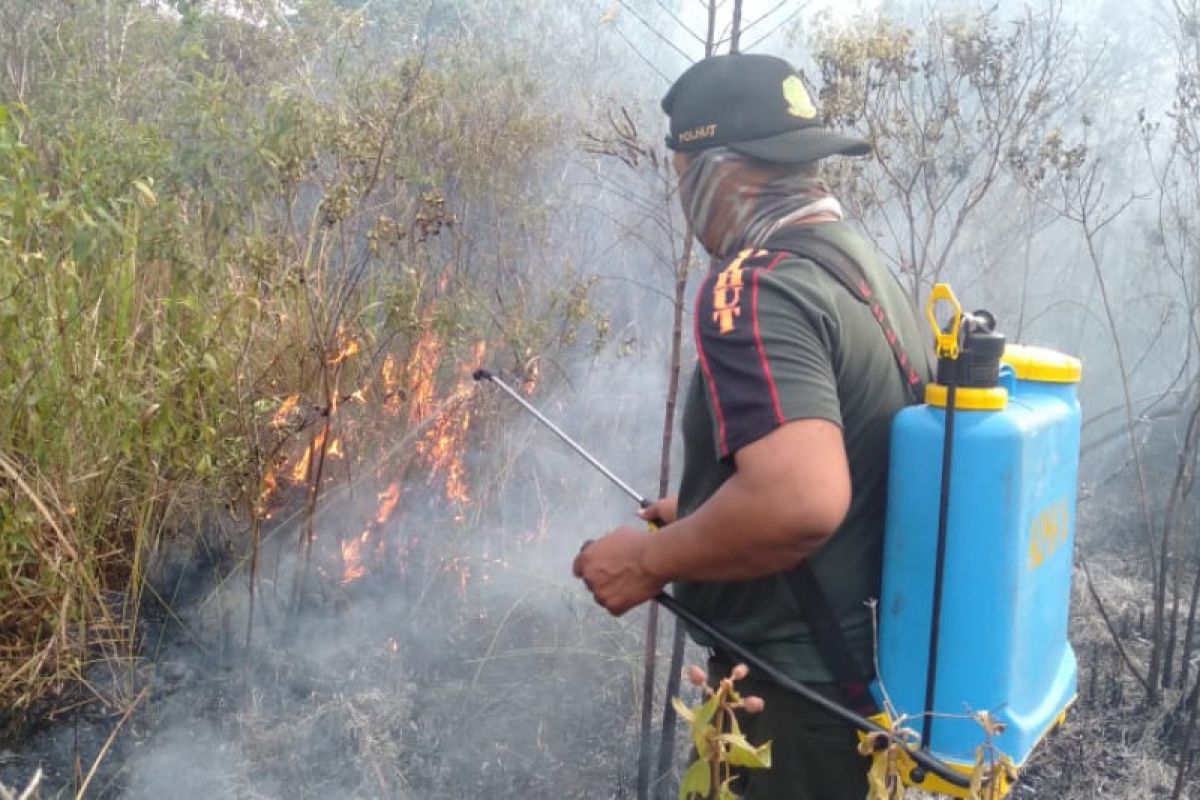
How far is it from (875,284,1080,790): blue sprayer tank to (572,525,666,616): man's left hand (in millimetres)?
445

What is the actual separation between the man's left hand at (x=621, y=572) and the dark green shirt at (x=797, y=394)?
0.17m

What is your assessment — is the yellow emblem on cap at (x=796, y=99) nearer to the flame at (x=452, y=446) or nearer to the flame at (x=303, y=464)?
the flame at (x=303, y=464)

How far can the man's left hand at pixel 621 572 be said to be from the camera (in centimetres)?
183

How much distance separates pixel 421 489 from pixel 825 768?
2657 millimetres

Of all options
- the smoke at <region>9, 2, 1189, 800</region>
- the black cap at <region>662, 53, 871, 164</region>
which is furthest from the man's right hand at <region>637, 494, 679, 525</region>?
the smoke at <region>9, 2, 1189, 800</region>

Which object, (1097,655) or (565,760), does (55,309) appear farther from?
(1097,655)

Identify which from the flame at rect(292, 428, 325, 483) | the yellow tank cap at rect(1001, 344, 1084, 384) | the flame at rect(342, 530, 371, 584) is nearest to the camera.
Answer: the yellow tank cap at rect(1001, 344, 1084, 384)

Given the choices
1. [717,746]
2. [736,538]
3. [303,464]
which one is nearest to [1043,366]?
Answer: [736,538]

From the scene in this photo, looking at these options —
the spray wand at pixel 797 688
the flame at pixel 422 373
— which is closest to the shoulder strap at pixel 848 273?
the spray wand at pixel 797 688

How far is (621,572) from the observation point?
1.86 m

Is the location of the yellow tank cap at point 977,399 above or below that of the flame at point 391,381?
above

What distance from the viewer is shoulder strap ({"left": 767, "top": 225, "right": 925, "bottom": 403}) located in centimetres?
178

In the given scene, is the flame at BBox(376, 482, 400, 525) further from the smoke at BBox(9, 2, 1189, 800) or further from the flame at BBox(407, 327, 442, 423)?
the flame at BBox(407, 327, 442, 423)

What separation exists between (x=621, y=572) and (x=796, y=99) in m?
0.99
